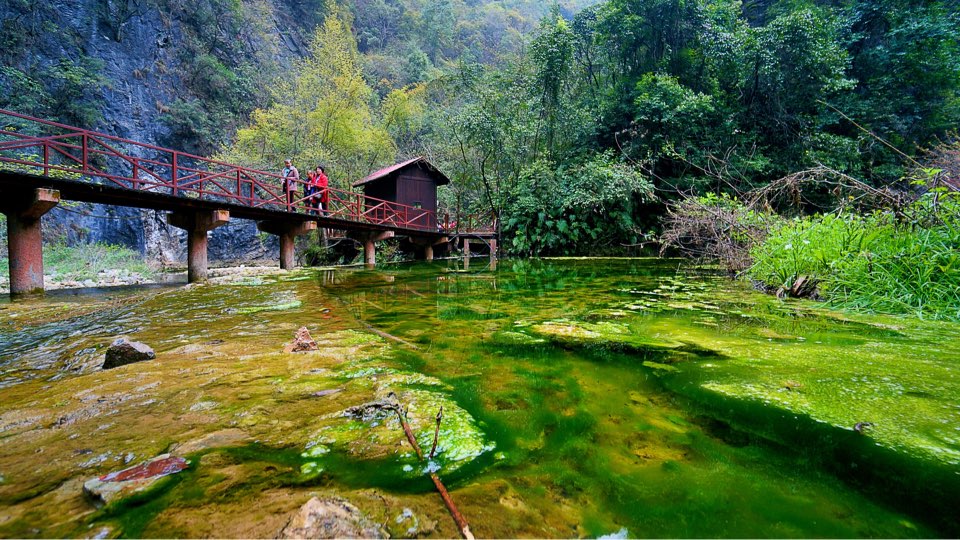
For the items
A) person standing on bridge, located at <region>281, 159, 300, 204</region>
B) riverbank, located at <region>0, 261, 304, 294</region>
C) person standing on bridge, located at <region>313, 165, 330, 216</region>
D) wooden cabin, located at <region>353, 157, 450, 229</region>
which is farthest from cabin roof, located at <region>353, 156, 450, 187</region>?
riverbank, located at <region>0, 261, 304, 294</region>

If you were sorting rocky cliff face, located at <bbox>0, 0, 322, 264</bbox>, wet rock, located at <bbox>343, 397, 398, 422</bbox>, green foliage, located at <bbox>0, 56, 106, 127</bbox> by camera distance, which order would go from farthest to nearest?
rocky cliff face, located at <bbox>0, 0, 322, 264</bbox> → green foliage, located at <bbox>0, 56, 106, 127</bbox> → wet rock, located at <bbox>343, 397, 398, 422</bbox>

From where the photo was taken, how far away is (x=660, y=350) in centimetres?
267

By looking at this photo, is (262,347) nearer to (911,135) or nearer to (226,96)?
(911,135)

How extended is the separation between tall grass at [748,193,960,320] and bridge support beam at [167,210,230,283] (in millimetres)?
11156

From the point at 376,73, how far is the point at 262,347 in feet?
142

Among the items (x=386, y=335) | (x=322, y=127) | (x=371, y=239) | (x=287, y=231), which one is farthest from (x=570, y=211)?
(x=386, y=335)

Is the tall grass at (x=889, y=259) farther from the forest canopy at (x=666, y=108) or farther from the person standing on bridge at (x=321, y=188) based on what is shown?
the person standing on bridge at (x=321, y=188)

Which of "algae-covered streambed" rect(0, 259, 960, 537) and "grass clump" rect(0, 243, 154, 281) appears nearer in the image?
"algae-covered streambed" rect(0, 259, 960, 537)

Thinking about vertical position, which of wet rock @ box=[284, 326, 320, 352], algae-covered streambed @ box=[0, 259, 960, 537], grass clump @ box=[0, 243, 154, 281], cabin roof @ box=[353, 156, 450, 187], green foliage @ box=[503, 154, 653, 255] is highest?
cabin roof @ box=[353, 156, 450, 187]

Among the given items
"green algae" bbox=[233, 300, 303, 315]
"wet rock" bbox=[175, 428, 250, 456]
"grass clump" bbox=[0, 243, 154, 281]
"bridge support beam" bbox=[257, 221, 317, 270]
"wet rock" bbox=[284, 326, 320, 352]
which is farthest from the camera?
"bridge support beam" bbox=[257, 221, 317, 270]

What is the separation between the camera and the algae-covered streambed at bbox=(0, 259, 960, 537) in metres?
1.07

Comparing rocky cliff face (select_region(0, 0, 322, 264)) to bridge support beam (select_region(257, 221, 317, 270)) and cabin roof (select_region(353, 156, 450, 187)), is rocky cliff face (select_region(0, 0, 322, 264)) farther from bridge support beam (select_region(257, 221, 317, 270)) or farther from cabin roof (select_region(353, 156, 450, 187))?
bridge support beam (select_region(257, 221, 317, 270))

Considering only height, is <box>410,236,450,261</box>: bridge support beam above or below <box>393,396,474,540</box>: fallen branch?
above

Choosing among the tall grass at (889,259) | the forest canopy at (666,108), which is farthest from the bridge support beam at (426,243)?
the tall grass at (889,259)
